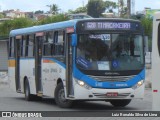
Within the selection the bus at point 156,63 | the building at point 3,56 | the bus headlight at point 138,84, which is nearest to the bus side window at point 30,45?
the bus headlight at point 138,84

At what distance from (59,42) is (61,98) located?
196cm

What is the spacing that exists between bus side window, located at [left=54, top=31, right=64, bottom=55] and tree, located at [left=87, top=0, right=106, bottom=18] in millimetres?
119583

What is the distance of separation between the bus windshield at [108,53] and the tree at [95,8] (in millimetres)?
120982

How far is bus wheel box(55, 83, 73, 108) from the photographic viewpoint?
59.1 ft

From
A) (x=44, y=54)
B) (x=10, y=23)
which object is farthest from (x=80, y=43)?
(x=10, y=23)

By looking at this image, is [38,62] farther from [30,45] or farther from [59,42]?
[59,42]

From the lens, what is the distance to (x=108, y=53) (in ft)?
56.3

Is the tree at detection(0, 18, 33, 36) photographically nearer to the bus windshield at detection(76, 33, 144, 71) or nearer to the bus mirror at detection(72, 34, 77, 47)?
the bus windshield at detection(76, 33, 144, 71)

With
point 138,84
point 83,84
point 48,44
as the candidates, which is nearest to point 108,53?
point 83,84

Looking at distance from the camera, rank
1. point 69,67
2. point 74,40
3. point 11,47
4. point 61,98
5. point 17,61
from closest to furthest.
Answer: point 74,40, point 69,67, point 61,98, point 17,61, point 11,47

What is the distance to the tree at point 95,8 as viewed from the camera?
139 m

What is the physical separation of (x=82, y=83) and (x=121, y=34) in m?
2.11

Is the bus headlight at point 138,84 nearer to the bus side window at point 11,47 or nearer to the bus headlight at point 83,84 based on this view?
the bus headlight at point 83,84

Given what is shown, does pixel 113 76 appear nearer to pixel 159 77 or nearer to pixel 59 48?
pixel 59 48
